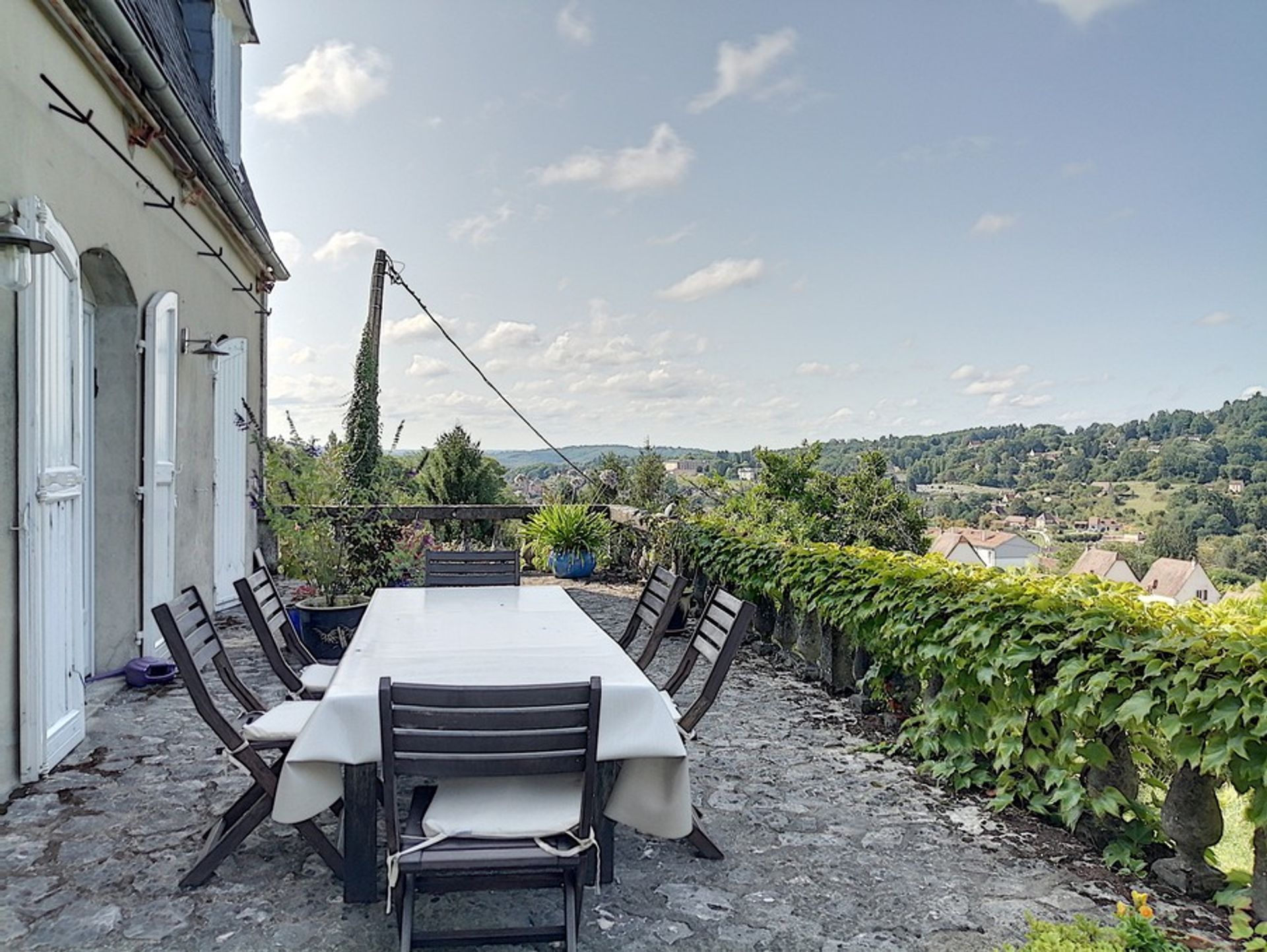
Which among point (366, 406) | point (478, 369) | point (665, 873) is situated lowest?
point (665, 873)

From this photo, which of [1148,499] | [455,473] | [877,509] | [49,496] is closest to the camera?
[49,496]

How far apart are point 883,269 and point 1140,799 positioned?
40.6 ft

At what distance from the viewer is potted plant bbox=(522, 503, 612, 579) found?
892 cm

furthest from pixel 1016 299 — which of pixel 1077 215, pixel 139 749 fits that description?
pixel 139 749

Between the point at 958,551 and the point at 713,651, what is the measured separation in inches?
87.8

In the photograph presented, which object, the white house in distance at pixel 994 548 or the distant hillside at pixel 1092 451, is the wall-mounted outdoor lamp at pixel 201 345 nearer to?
the white house in distance at pixel 994 548

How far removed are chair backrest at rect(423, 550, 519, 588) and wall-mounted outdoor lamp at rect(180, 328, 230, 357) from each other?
2336mm

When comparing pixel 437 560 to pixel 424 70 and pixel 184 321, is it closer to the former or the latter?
pixel 184 321

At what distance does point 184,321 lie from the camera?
5.69 meters

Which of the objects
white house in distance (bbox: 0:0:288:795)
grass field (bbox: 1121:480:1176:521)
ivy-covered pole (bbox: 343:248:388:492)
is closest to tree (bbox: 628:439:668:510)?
ivy-covered pole (bbox: 343:248:388:492)

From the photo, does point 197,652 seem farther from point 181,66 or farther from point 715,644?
point 181,66

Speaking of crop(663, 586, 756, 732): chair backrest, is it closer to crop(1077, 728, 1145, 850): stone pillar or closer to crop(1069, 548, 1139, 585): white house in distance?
crop(1077, 728, 1145, 850): stone pillar

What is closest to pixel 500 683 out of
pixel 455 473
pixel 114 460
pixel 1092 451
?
pixel 114 460

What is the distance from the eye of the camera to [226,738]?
8.00 feet
